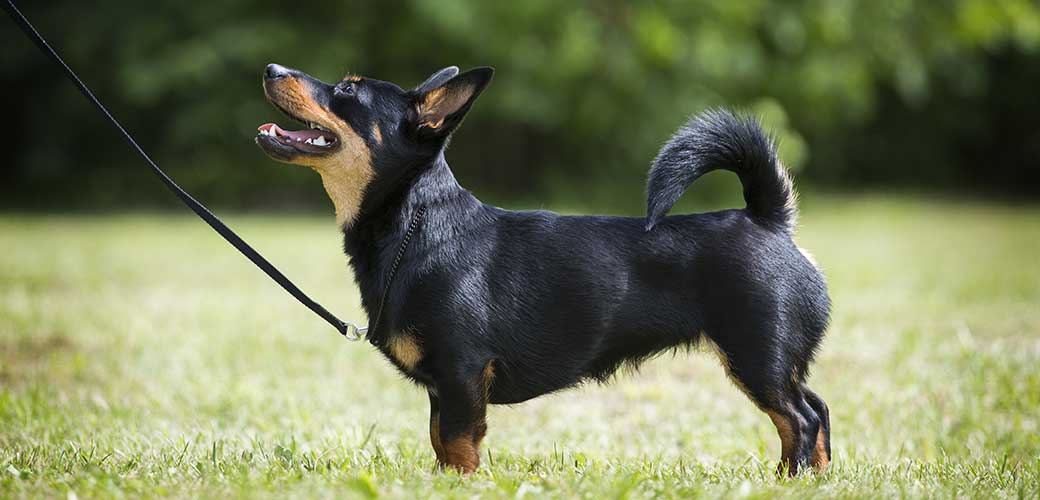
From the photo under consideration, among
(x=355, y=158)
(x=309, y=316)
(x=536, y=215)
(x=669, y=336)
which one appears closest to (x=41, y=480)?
(x=355, y=158)

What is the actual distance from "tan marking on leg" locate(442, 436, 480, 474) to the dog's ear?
1053 mm

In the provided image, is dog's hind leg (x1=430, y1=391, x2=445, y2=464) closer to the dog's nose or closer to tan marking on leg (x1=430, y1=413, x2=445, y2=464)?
tan marking on leg (x1=430, y1=413, x2=445, y2=464)

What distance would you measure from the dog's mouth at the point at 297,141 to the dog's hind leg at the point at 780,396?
60.8 inches

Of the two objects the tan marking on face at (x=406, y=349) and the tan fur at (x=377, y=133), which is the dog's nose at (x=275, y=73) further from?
the tan marking on face at (x=406, y=349)

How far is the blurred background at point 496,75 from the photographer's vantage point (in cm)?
1650

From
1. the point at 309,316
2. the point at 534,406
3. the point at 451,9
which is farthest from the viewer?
the point at 451,9

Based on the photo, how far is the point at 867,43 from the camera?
18.7 metres

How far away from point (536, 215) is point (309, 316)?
Answer: 15.6 ft

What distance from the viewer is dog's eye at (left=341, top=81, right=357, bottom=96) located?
3.63 metres

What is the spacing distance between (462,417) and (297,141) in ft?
3.57

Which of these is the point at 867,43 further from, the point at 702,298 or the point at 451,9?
the point at 702,298

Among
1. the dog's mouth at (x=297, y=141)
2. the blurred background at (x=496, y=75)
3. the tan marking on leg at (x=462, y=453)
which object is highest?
the dog's mouth at (x=297, y=141)

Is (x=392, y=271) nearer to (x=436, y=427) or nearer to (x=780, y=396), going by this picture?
(x=436, y=427)

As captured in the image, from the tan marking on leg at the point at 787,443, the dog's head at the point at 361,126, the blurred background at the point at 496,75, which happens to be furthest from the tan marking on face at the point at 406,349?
the blurred background at the point at 496,75
